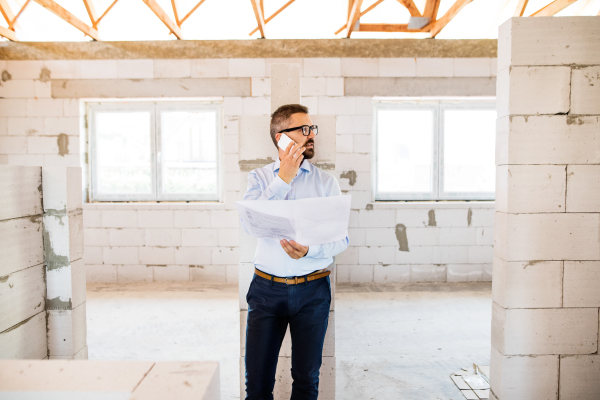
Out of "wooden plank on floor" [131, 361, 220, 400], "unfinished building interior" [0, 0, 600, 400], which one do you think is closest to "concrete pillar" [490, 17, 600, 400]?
"unfinished building interior" [0, 0, 600, 400]

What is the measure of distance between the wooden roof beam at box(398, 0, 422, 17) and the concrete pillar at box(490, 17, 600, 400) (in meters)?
2.41

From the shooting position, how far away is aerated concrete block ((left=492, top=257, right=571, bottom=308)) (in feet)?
6.16

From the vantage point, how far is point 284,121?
1584 mm

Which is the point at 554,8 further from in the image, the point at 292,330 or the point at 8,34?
the point at 8,34

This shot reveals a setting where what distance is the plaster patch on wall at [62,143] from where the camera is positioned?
438 cm

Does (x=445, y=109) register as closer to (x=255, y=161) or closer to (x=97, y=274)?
(x=255, y=161)

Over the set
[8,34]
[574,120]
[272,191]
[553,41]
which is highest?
[8,34]

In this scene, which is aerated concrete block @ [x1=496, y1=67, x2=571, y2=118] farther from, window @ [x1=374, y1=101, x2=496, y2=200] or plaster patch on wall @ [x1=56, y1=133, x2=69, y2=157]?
plaster patch on wall @ [x1=56, y1=133, x2=69, y2=157]

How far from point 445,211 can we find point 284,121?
3523mm

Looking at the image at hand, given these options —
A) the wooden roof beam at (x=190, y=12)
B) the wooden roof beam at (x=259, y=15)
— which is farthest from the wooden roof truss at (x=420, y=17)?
the wooden roof beam at (x=190, y=12)

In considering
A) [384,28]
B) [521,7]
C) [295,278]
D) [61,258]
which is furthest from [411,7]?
[61,258]

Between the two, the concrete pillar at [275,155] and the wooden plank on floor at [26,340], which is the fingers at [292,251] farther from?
the wooden plank on floor at [26,340]

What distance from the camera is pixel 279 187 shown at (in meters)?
1.50

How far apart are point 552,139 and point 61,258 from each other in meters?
2.94
